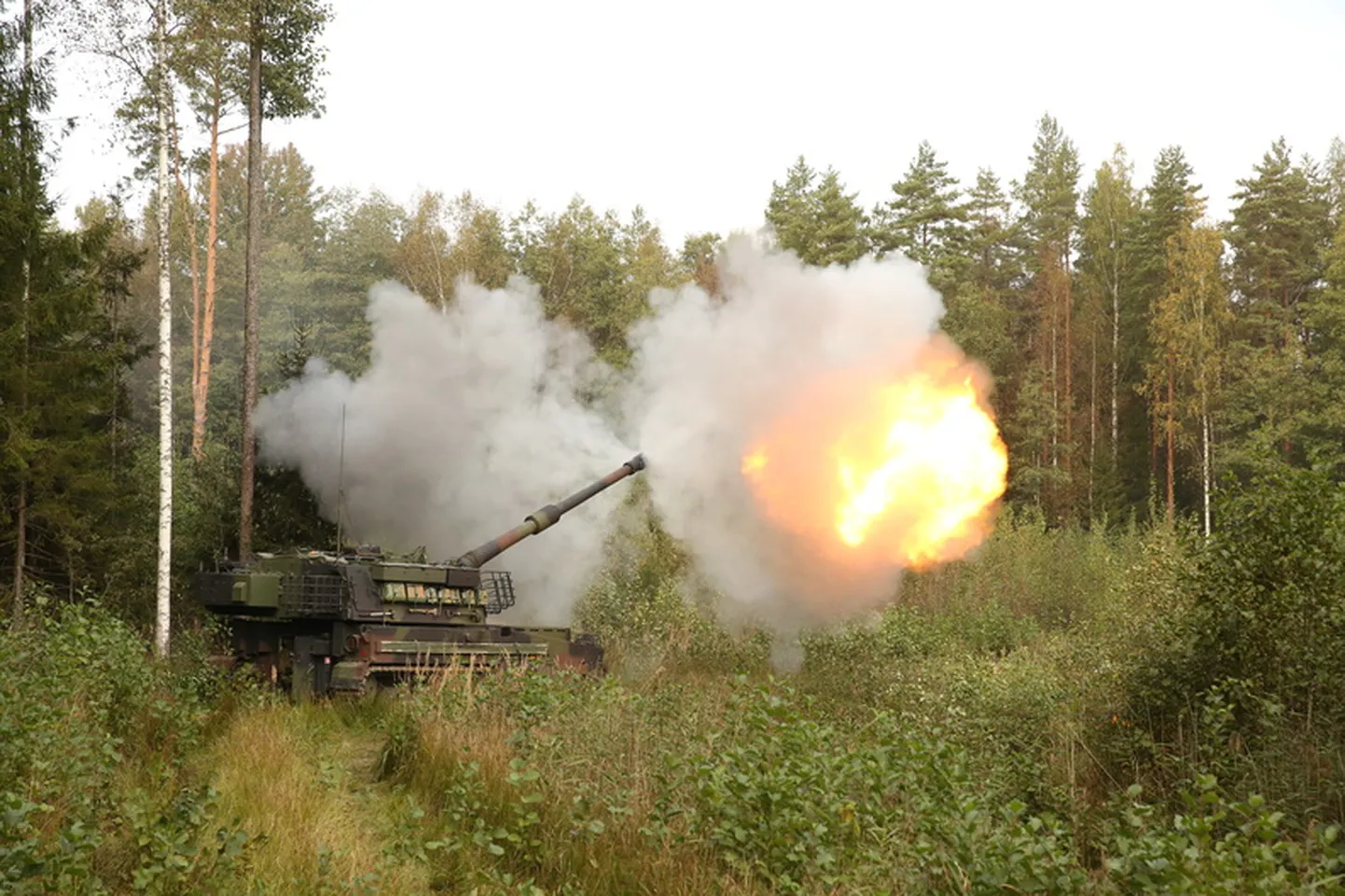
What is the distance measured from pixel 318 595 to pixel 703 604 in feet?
26.8

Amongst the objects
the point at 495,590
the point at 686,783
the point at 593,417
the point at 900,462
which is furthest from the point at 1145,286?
the point at 686,783

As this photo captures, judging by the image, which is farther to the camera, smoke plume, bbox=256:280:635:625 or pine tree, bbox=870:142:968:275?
pine tree, bbox=870:142:968:275

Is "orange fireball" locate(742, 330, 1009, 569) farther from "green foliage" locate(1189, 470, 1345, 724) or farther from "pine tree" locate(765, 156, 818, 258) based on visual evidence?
"pine tree" locate(765, 156, 818, 258)

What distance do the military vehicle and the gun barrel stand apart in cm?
22

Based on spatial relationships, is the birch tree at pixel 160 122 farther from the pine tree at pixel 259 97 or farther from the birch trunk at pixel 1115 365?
the birch trunk at pixel 1115 365

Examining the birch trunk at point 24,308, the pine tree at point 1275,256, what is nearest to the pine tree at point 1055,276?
the pine tree at point 1275,256

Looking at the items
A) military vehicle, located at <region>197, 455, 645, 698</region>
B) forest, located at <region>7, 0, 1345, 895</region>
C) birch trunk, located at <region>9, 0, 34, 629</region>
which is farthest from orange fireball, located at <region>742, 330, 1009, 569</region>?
birch trunk, located at <region>9, 0, 34, 629</region>

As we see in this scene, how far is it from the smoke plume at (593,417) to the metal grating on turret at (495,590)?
3362 mm

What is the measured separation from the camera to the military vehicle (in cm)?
1755

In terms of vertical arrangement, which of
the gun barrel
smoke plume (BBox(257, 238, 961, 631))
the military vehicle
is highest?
smoke plume (BBox(257, 238, 961, 631))

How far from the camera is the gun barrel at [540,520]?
2038cm

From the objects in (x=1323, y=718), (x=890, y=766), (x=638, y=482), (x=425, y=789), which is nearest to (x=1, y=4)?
(x=638, y=482)

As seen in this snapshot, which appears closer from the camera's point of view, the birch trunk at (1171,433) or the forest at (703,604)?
the forest at (703,604)

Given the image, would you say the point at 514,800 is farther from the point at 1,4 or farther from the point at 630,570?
the point at 1,4
